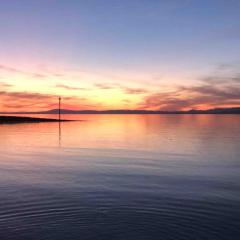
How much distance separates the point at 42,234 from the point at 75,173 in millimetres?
12868

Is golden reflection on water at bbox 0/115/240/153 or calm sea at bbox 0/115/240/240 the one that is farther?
golden reflection on water at bbox 0/115/240/153

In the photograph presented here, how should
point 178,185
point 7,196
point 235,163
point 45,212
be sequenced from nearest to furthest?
point 45,212
point 7,196
point 178,185
point 235,163

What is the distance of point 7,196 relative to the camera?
18312 mm

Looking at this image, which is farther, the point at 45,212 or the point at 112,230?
the point at 45,212

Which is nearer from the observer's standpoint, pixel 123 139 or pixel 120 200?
pixel 120 200

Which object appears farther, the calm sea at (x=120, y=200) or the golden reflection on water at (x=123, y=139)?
the golden reflection on water at (x=123, y=139)

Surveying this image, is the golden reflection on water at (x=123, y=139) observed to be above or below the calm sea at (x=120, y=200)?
above

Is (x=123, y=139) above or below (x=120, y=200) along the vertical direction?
above

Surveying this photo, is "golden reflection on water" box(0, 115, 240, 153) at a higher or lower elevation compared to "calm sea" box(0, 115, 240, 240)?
higher

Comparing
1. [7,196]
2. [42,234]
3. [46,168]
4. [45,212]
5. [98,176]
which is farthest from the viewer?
[46,168]

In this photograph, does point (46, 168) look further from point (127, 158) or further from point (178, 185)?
point (178, 185)

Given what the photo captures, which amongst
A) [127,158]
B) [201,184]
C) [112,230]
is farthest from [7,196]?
[127,158]

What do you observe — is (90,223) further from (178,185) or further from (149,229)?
(178,185)

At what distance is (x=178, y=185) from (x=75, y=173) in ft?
24.5
